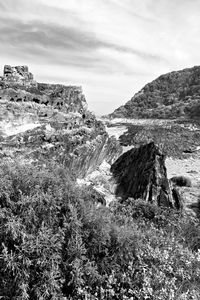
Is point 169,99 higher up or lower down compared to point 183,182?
higher up

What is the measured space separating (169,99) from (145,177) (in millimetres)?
109780

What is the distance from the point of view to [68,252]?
618 cm

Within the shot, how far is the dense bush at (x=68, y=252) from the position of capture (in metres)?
5.66

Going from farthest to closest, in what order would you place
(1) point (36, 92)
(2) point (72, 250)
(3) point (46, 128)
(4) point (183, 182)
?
(1) point (36, 92)
(4) point (183, 182)
(3) point (46, 128)
(2) point (72, 250)

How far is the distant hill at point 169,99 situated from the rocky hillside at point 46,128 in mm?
65669

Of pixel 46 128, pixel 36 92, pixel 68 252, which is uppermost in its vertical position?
pixel 36 92

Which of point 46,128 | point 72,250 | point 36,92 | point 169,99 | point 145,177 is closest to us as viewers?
point 72,250

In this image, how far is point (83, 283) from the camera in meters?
6.23

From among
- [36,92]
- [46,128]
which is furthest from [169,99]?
[46,128]

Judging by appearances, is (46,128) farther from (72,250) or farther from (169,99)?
(169,99)

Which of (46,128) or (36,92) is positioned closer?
(46,128)

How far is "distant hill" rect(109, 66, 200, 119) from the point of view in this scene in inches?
3679

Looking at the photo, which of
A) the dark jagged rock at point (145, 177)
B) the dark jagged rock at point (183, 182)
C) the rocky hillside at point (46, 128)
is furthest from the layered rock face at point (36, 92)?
the dark jagged rock at point (183, 182)

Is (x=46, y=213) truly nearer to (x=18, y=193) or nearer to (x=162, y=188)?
(x=18, y=193)
